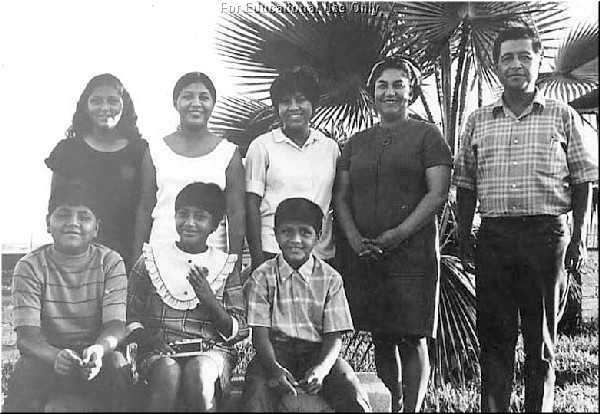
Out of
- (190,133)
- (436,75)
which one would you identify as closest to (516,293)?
(436,75)

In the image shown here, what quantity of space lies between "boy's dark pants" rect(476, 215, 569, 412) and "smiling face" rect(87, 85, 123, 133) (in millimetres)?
1791

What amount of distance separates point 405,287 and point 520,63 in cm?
111

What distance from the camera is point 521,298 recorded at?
10.2 feet

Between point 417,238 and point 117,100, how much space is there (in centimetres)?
156

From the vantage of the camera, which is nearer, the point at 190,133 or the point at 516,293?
the point at 516,293

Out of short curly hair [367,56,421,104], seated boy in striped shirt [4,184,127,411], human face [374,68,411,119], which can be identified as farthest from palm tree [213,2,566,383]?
seated boy in striped shirt [4,184,127,411]

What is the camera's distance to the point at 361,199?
3209 mm

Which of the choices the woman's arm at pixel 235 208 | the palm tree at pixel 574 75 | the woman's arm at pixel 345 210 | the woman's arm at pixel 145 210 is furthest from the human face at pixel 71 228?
the palm tree at pixel 574 75

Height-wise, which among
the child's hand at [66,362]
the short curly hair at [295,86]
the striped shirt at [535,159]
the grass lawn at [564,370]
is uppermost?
the short curly hair at [295,86]

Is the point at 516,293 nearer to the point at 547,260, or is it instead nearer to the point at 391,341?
the point at 547,260

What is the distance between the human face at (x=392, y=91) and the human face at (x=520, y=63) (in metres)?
0.44

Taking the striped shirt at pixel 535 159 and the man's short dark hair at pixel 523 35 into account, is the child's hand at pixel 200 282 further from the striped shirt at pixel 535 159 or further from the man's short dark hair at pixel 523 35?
the man's short dark hair at pixel 523 35

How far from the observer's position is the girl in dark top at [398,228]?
3145 millimetres

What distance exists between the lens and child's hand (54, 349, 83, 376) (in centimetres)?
300
